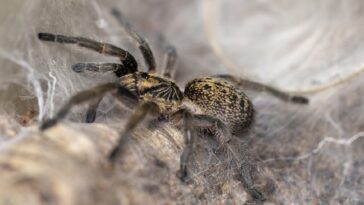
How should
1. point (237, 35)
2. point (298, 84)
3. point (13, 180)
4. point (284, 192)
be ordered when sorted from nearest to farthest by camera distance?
point (13, 180), point (284, 192), point (298, 84), point (237, 35)

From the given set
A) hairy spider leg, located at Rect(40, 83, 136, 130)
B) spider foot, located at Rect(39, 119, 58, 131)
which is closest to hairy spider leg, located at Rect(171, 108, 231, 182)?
hairy spider leg, located at Rect(40, 83, 136, 130)

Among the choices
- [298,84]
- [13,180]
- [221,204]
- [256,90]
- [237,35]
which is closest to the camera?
[13,180]

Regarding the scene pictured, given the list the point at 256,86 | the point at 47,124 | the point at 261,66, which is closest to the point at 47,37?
the point at 47,124

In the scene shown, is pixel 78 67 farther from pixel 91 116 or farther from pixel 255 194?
pixel 255 194

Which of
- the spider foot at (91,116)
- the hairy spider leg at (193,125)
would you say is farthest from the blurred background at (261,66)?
the hairy spider leg at (193,125)

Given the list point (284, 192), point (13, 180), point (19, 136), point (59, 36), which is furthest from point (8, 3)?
point (284, 192)

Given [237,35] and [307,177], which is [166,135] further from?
[237,35]

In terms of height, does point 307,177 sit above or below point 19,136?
above

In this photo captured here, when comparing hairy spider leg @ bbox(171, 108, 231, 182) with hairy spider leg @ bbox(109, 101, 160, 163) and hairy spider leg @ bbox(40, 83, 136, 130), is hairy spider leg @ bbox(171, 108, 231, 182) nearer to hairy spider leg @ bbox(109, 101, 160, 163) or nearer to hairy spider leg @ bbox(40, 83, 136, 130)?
hairy spider leg @ bbox(109, 101, 160, 163)
